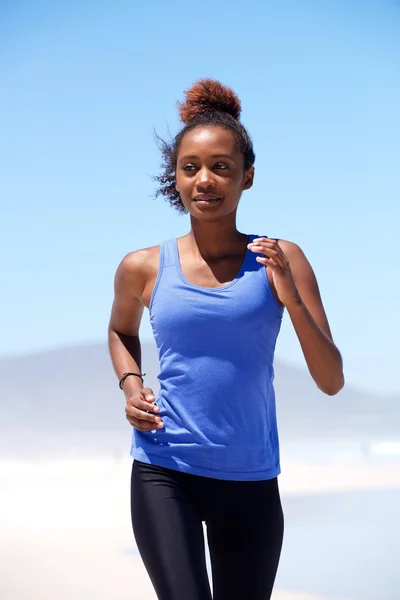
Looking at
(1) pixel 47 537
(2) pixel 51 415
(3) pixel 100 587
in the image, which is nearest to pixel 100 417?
(2) pixel 51 415

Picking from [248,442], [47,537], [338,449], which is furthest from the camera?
[338,449]

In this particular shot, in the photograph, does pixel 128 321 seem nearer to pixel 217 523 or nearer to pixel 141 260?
pixel 141 260

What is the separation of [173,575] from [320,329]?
0.66m

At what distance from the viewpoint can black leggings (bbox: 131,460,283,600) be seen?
2.27 meters

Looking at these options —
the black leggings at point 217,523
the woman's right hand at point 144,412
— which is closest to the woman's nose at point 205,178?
the woman's right hand at point 144,412

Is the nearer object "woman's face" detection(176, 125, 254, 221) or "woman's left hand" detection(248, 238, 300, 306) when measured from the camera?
"woman's left hand" detection(248, 238, 300, 306)

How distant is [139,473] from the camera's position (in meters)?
2.38


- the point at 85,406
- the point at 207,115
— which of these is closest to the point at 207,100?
the point at 207,115

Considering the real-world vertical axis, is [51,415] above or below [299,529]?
above

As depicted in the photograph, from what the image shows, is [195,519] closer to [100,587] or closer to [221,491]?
[221,491]

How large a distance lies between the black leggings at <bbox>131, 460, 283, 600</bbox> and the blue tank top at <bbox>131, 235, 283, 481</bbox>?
3cm

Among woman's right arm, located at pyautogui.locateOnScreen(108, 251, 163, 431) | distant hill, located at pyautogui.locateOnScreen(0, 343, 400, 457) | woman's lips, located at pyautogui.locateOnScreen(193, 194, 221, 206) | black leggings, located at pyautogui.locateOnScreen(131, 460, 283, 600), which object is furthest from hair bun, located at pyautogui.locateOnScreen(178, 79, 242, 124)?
distant hill, located at pyautogui.locateOnScreen(0, 343, 400, 457)

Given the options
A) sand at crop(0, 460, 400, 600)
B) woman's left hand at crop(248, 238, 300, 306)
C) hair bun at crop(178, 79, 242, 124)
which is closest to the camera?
woman's left hand at crop(248, 238, 300, 306)

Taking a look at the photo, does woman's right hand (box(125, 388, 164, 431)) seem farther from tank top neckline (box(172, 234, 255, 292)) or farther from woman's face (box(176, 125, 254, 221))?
woman's face (box(176, 125, 254, 221))
